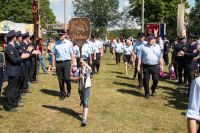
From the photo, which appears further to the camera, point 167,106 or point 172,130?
point 167,106

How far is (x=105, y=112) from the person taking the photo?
34.0 feet

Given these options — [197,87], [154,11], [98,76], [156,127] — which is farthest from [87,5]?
[197,87]

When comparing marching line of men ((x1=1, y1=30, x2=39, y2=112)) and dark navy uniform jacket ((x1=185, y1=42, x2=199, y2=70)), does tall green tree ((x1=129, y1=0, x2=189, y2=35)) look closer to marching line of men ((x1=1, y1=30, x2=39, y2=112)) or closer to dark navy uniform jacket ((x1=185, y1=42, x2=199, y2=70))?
dark navy uniform jacket ((x1=185, y1=42, x2=199, y2=70))

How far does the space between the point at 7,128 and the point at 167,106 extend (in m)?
5.01

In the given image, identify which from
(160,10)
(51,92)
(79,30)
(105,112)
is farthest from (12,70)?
(160,10)

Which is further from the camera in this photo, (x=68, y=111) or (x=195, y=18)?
(x=195, y=18)

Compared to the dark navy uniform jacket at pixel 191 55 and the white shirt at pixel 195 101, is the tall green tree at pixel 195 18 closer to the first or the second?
the dark navy uniform jacket at pixel 191 55

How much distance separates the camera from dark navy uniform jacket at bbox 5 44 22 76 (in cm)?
990

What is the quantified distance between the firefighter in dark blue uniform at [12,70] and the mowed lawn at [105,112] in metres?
0.35

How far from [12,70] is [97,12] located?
2663 inches

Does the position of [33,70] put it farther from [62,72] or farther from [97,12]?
[97,12]

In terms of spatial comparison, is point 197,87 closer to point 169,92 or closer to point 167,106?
point 167,106

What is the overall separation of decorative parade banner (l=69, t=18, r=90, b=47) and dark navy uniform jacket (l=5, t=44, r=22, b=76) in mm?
1948

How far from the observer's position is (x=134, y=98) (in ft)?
40.8
